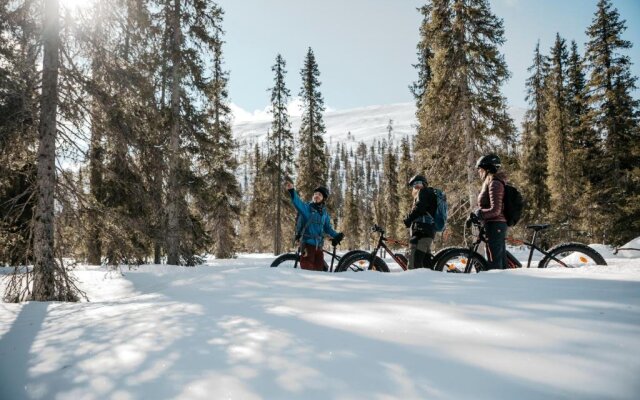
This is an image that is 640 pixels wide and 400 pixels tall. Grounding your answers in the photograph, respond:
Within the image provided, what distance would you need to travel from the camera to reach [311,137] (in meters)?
28.0

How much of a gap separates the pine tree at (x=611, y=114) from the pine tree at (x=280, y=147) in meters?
20.6

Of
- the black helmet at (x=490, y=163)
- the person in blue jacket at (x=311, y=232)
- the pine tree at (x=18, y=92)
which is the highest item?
the pine tree at (x=18, y=92)

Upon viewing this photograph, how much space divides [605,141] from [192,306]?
2638 cm

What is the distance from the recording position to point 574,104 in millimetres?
26391

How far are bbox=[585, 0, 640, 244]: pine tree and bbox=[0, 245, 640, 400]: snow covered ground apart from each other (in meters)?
22.1

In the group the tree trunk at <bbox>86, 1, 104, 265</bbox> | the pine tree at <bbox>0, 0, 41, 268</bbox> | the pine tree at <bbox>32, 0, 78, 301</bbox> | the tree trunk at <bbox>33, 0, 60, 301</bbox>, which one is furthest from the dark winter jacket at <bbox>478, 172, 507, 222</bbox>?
the pine tree at <bbox>0, 0, 41, 268</bbox>

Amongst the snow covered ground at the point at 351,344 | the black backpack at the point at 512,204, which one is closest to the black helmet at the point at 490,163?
the black backpack at the point at 512,204

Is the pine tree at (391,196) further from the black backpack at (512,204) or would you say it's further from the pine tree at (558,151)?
the black backpack at (512,204)

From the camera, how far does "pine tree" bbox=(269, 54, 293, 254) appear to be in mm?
27266

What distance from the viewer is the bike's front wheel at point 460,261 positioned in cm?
537

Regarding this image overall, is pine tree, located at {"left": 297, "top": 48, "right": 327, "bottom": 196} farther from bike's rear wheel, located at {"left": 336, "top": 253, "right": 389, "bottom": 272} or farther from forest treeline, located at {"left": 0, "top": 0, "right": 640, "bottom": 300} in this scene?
bike's rear wheel, located at {"left": 336, "top": 253, "right": 389, "bottom": 272}

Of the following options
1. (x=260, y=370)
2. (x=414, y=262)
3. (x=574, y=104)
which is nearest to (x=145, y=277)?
(x=414, y=262)

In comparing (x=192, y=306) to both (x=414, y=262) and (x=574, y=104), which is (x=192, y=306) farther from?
(x=574, y=104)

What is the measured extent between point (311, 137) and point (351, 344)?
2656cm
